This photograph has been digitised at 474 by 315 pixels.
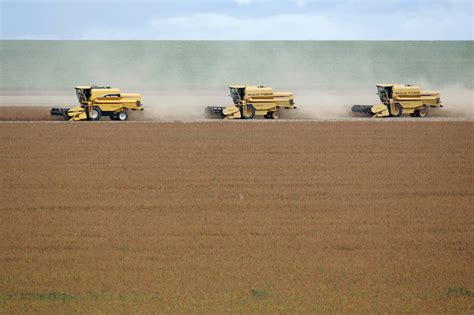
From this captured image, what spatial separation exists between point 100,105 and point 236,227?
82.5ft

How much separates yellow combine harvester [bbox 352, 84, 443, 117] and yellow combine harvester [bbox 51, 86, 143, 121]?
515 inches

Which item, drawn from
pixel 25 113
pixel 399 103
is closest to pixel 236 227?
pixel 399 103

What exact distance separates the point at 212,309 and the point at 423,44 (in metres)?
190

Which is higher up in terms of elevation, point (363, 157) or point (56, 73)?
point (56, 73)

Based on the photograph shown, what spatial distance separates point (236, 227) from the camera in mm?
18859

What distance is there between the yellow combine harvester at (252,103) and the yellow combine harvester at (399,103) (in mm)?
4686

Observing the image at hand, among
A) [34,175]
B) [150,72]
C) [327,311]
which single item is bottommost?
[327,311]

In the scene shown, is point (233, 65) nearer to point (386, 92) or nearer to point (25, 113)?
point (25, 113)

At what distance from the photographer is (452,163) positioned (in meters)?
28.4

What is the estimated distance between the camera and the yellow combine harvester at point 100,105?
4225 cm

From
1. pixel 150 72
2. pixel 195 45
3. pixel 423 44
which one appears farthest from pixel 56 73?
pixel 423 44

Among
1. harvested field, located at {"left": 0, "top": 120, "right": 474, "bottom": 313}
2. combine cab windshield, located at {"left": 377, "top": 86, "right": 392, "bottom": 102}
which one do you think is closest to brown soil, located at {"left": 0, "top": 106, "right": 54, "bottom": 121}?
harvested field, located at {"left": 0, "top": 120, "right": 474, "bottom": 313}

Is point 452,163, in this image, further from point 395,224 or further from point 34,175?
point 34,175

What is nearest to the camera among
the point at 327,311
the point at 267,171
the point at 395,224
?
the point at 327,311
